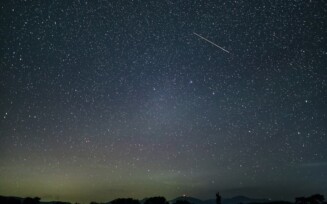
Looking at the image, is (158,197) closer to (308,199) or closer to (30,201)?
(30,201)

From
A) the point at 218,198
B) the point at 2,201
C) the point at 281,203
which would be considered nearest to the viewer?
the point at 218,198

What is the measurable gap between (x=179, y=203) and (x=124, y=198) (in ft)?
36.0

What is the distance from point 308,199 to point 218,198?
60.5ft

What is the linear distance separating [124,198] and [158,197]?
6.11m

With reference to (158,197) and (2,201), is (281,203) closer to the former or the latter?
(158,197)

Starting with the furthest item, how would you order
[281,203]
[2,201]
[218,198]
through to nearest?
1. [281,203]
2. [2,201]
3. [218,198]

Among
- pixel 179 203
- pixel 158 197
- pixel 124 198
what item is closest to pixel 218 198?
pixel 179 203

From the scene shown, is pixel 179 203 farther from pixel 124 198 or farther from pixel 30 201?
pixel 30 201

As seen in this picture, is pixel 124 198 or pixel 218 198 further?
pixel 124 198

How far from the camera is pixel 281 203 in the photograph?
167 feet

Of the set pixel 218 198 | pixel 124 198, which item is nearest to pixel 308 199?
pixel 218 198

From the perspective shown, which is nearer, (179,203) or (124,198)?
(179,203)

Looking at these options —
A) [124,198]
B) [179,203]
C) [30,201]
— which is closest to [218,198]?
[179,203]

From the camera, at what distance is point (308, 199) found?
156ft
